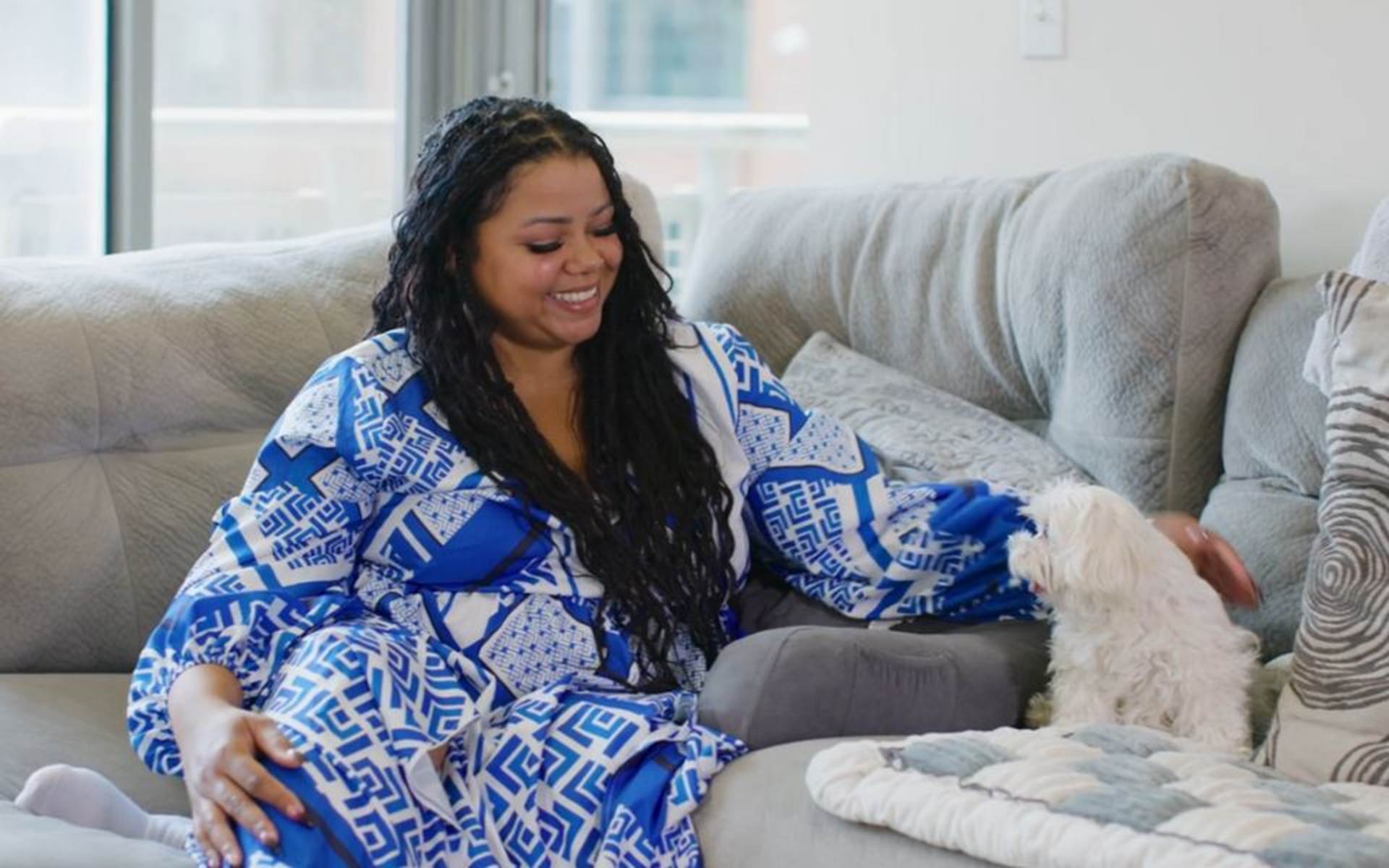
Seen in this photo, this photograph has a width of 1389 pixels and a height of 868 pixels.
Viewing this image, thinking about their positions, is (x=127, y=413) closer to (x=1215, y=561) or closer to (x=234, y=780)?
(x=234, y=780)

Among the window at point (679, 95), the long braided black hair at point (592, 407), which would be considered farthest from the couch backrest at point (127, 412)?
the window at point (679, 95)

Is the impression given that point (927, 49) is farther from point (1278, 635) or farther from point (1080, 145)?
point (1278, 635)

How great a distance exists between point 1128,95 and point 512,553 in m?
1.23

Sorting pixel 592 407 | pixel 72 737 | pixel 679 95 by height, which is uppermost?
pixel 679 95

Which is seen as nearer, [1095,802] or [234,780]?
[1095,802]

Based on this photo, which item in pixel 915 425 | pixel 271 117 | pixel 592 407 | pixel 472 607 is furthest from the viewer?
pixel 271 117

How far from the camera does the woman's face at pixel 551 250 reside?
1.96 m

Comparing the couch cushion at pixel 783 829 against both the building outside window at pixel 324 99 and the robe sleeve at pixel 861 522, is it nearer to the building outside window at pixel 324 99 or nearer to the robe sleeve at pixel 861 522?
the robe sleeve at pixel 861 522

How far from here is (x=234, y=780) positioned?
1.62 meters

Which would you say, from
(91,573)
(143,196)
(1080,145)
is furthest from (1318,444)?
(143,196)

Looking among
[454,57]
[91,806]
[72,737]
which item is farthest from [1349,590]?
[454,57]

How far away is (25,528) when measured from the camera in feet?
7.00

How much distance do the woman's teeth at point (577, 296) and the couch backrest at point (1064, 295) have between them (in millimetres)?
617

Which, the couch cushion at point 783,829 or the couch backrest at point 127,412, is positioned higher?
the couch backrest at point 127,412
